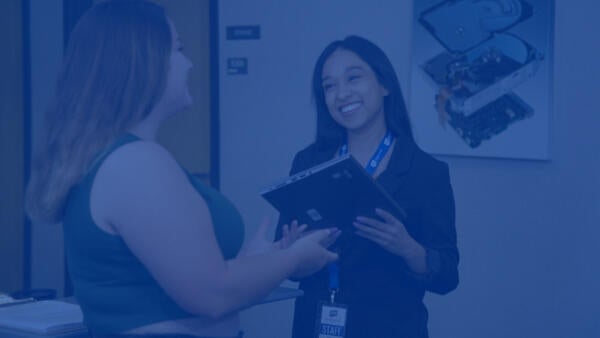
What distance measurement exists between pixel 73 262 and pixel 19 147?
3.43m

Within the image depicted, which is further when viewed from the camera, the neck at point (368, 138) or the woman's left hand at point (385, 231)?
the neck at point (368, 138)

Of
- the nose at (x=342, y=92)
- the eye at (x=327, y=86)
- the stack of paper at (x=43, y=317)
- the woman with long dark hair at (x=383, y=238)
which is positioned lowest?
the stack of paper at (x=43, y=317)

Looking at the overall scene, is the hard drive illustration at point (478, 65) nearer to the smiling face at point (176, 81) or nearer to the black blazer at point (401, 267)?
the black blazer at point (401, 267)

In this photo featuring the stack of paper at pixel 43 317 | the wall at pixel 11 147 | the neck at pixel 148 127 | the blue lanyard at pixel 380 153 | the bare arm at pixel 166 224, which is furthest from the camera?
the wall at pixel 11 147

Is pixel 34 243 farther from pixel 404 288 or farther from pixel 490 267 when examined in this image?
pixel 404 288

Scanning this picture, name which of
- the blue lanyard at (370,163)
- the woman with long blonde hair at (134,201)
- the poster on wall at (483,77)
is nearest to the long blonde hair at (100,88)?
the woman with long blonde hair at (134,201)

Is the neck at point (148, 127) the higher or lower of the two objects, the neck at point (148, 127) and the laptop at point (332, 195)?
the higher

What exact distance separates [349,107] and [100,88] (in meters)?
0.88

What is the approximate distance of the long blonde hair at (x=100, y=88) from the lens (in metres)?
1.29

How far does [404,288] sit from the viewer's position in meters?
1.91

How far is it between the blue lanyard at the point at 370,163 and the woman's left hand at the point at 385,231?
0.15 metres

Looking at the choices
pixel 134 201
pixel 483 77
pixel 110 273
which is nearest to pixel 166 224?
pixel 134 201

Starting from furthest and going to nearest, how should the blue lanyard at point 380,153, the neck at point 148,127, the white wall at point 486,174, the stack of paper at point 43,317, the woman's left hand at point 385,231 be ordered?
the white wall at point 486,174
the blue lanyard at point 380,153
the woman's left hand at point 385,231
the stack of paper at point 43,317
the neck at point 148,127

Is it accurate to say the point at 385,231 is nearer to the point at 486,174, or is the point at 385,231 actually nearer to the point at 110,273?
the point at 110,273
